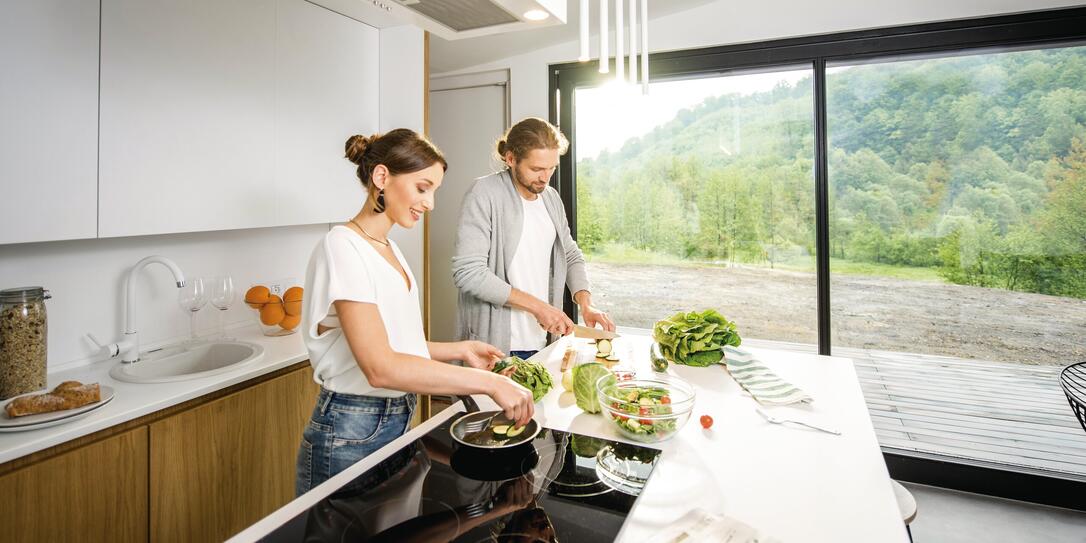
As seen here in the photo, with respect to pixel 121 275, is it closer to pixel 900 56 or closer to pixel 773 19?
pixel 773 19

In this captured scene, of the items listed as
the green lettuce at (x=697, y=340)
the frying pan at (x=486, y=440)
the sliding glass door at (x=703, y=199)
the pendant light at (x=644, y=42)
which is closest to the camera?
the frying pan at (x=486, y=440)

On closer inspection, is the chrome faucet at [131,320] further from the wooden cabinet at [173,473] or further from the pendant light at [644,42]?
the pendant light at [644,42]

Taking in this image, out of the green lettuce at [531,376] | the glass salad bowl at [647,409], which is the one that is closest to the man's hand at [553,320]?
the green lettuce at [531,376]

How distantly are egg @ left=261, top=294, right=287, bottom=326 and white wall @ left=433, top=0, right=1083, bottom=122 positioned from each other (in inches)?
71.0

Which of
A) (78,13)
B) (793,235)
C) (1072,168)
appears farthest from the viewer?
(793,235)

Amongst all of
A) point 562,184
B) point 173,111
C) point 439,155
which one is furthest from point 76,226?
point 562,184

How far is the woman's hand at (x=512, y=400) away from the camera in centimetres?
117

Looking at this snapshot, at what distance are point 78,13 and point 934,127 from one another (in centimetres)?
333

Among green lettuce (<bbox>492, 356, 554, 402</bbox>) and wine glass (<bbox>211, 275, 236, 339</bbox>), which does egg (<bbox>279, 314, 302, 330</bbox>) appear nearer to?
wine glass (<bbox>211, 275, 236, 339</bbox>)

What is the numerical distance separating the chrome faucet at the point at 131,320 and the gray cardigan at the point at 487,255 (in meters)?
0.96

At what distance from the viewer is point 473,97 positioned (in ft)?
12.3

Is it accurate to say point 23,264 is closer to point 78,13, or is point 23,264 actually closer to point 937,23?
point 78,13

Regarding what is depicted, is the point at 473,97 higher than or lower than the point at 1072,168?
higher

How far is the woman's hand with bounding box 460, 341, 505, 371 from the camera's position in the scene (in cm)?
156
